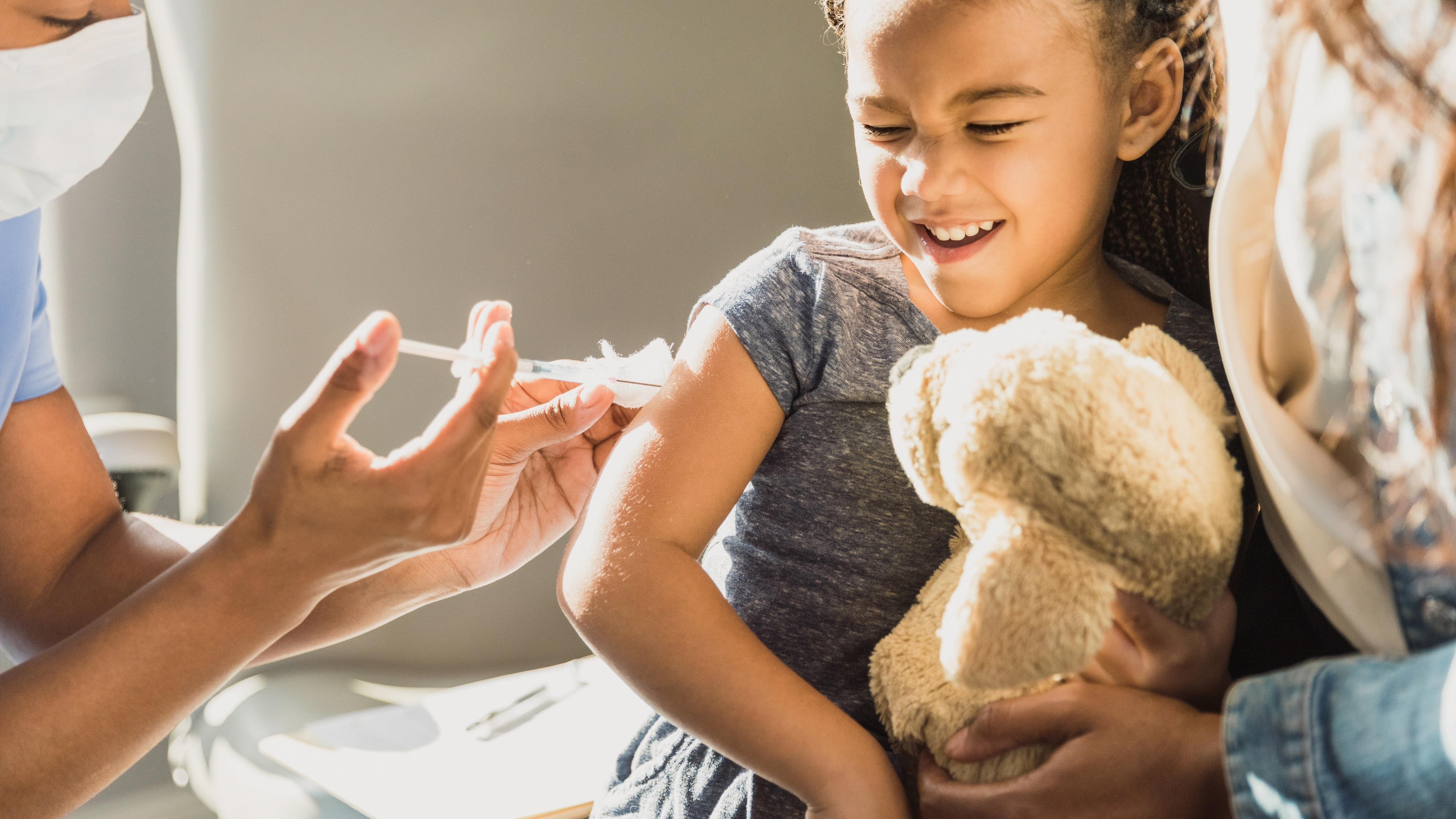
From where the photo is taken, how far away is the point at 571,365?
0.93m

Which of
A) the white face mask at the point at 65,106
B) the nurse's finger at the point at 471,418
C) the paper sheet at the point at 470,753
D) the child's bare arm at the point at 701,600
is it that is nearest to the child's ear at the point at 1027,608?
the child's bare arm at the point at 701,600

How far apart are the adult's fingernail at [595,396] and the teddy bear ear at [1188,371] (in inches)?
16.8

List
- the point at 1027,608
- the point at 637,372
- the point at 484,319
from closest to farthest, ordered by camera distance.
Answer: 1. the point at 1027,608
2. the point at 484,319
3. the point at 637,372

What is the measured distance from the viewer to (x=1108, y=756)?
56 centimetres

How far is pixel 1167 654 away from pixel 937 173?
1.16 feet

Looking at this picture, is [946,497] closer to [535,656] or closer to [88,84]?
[88,84]

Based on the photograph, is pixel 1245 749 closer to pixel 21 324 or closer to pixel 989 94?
pixel 989 94

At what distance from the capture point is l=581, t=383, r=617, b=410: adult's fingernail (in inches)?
32.9

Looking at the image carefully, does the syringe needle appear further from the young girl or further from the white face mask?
the white face mask

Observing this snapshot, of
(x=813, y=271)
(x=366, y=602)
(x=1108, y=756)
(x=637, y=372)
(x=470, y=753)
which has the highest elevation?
(x=813, y=271)

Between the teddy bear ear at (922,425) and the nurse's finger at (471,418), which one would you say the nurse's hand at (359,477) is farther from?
the teddy bear ear at (922,425)

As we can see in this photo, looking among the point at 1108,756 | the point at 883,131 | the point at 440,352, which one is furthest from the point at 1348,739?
the point at 440,352

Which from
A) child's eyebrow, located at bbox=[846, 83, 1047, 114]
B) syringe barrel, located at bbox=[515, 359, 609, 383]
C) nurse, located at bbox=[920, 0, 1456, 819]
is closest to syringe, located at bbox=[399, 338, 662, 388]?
syringe barrel, located at bbox=[515, 359, 609, 383]

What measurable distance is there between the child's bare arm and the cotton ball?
0.36 ft
